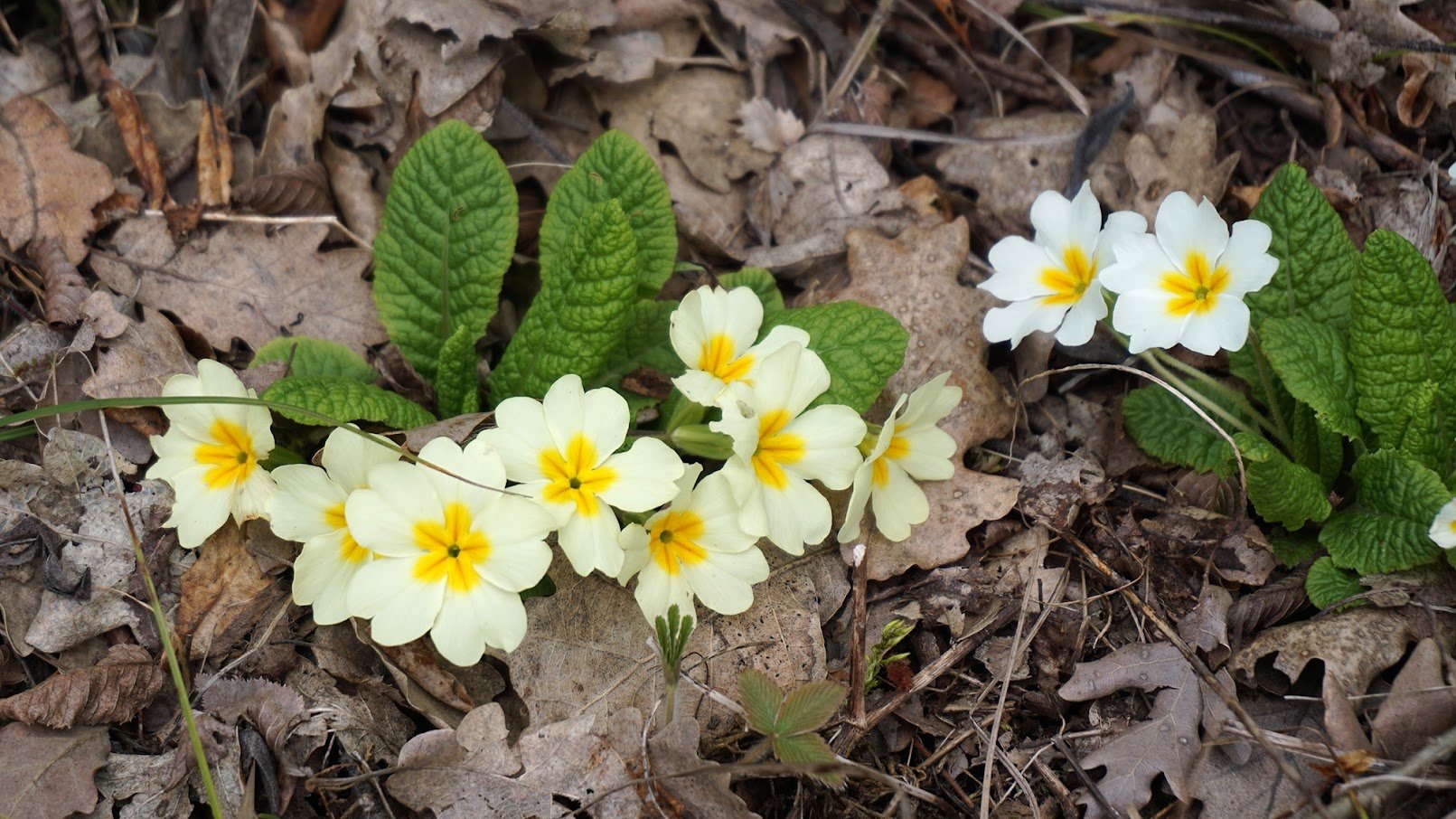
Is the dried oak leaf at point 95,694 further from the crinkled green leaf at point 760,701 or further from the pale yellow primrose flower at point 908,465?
the pale yellow primrose flower at point 908,465

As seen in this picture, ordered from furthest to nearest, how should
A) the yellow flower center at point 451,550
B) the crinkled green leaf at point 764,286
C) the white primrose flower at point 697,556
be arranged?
the crinkled green leaf at point 764,286
the white primrose flower at point 697,556
the yellow flower center at point 451,550

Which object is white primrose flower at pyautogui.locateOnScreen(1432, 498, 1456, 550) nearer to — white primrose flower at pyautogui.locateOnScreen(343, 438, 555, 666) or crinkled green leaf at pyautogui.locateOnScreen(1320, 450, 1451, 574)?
crinkled green leaf at pyautogui.locateOnScreen(1320, 450, 1451, 574)

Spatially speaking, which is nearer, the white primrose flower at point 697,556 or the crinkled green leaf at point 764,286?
the white primrose flower at point 697,556

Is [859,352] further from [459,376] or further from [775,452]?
[459,376]

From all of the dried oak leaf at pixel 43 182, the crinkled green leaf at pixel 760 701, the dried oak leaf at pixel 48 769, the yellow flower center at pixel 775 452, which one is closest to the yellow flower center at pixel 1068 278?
the yellow flower center at pixel 775 452

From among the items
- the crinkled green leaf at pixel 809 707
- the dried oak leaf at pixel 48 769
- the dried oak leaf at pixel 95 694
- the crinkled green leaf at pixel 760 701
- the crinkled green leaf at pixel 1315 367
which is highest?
the crinkled green leaf at pixel 1315 367

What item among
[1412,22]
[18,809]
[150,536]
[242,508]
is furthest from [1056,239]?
[18,809]

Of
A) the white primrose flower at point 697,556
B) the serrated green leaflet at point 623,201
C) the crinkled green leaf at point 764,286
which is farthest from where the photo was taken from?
the crinkled green leaf at point 764,286
